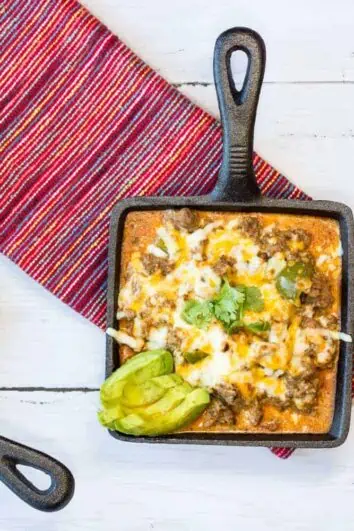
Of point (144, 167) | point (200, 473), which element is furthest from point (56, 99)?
point (200, 473)

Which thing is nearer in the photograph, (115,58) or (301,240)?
(301,240)

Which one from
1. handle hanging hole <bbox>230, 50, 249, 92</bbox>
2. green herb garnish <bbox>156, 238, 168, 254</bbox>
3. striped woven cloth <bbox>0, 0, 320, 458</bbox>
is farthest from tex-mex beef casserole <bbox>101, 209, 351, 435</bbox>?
handle hanging hole <bbox>230, 50, 249, 92</bbox>

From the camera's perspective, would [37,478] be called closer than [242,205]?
No

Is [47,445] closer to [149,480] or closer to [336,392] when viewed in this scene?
[149,480]

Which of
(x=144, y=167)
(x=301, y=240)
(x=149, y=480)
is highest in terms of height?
(x=144, y=167)

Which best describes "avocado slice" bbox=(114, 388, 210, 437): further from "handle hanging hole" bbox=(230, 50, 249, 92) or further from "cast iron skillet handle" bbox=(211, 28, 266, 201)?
"handle hanging hole" bbox=(230, 50, 249, 92)

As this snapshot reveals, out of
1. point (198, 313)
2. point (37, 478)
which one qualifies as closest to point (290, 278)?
point (198, 313)

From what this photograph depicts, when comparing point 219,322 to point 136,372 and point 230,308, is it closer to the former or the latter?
point 230,308

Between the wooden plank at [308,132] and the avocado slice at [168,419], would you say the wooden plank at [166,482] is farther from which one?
the wooden plank at [308,132]
